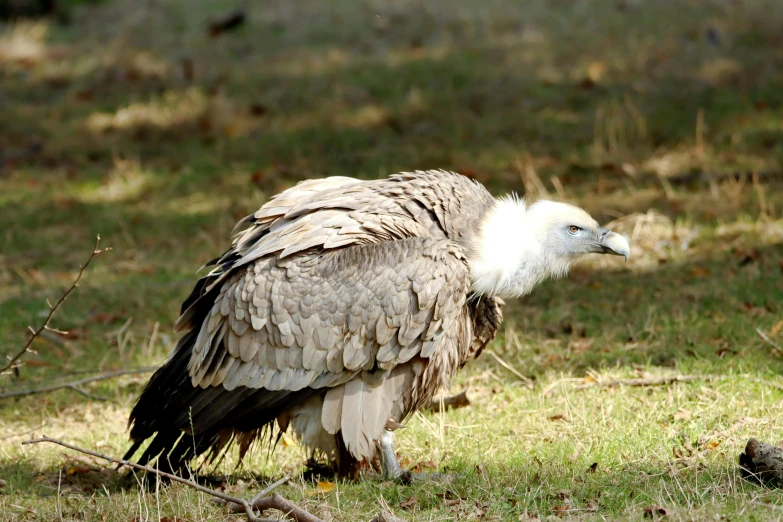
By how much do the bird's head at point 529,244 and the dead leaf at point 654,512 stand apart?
5.23ft

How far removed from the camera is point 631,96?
1234 centimetres

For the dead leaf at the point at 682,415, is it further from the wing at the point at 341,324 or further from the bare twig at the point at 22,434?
the bare twig at the point at 22,434

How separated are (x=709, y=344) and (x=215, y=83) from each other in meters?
8.60

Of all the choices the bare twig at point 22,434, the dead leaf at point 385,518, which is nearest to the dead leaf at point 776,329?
the dead leaf at point 385,518

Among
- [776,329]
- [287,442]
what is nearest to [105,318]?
[287,442]

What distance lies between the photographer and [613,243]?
5867mm

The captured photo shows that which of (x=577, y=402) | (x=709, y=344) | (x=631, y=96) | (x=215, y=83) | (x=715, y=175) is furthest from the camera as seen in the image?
(x=215, y=83)

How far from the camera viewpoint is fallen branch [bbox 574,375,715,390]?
6.29 m

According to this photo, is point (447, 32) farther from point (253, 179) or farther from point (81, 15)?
point (81, 15)

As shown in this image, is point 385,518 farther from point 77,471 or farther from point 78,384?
point 78,384

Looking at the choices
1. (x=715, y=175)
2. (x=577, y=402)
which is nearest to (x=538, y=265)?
(x=577, y=402)

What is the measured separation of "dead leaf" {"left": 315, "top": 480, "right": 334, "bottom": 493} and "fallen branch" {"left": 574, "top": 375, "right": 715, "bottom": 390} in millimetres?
1811

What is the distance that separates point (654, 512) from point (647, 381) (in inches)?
78.1

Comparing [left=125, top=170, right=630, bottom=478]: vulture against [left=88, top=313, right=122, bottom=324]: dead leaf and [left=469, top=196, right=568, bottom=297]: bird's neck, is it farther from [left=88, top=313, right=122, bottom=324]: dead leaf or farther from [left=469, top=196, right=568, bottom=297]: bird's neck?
[left=88, top=313, right=122, bottom=324]: dead leaf
